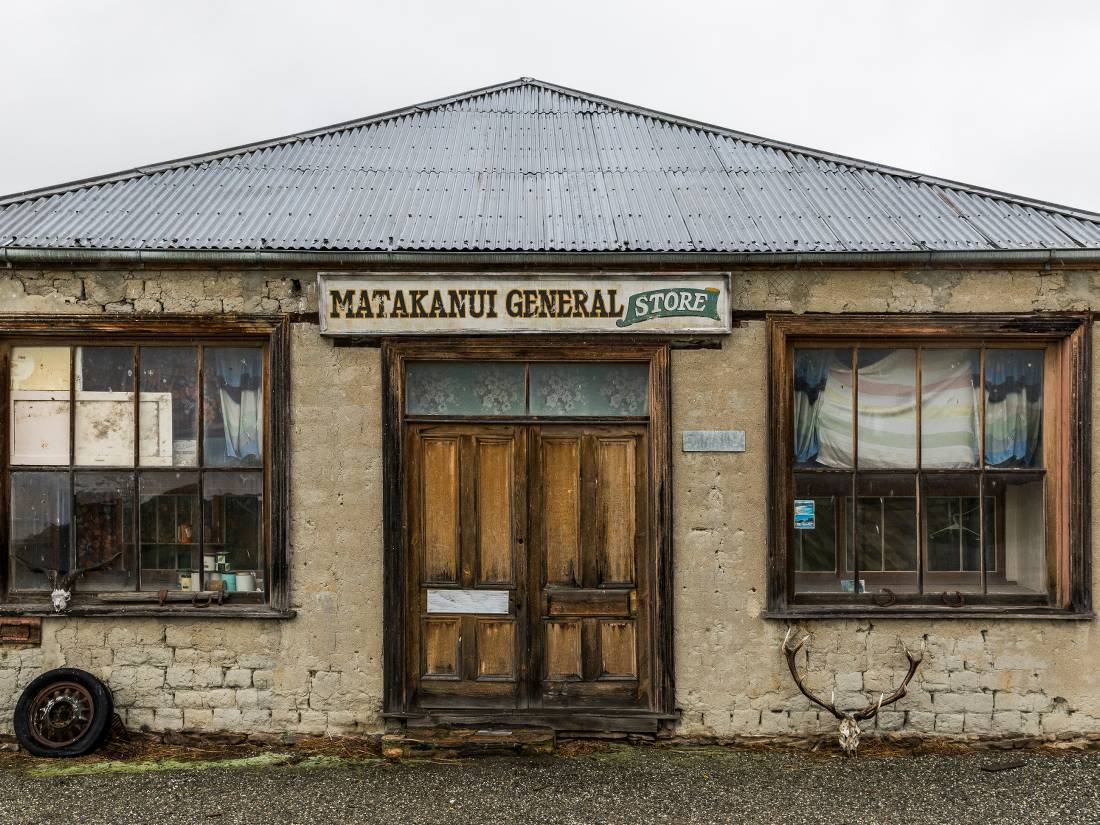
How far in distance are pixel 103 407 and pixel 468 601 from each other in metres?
3.12

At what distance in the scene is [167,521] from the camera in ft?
18.3

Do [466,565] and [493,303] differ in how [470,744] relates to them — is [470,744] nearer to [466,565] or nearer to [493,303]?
[466,565]

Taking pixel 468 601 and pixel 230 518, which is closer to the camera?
pixel 468 601

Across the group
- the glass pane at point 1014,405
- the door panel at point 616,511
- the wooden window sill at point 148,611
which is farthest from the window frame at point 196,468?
the glass pane at point 1014,405

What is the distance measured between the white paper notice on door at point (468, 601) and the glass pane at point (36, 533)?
281 centimetres

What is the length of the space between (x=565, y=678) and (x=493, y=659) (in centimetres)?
55

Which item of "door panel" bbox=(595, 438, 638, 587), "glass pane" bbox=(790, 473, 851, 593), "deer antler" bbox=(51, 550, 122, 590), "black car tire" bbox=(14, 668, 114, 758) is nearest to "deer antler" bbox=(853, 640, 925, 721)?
"glass pane" bbox=(790, 473, 851, 593)

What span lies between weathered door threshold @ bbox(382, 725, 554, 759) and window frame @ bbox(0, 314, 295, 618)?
1240 mm

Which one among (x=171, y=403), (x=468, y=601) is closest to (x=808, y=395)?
(x=468, y=601)

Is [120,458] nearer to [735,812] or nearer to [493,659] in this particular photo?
[493,659]

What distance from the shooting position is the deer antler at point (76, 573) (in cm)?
545

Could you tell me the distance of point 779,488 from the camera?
540cm

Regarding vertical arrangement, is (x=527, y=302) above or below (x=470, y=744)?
above

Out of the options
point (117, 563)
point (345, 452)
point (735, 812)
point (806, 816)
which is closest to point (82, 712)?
point (117, 563)
